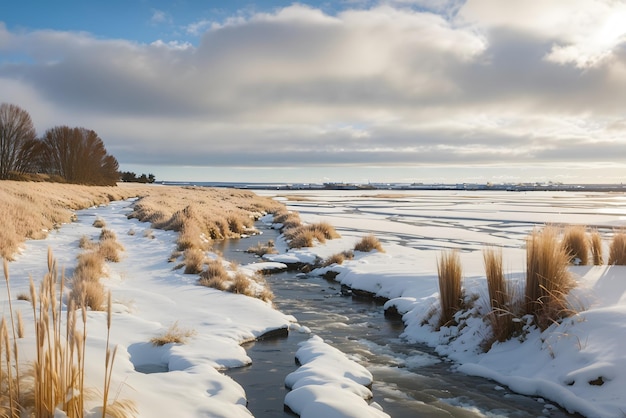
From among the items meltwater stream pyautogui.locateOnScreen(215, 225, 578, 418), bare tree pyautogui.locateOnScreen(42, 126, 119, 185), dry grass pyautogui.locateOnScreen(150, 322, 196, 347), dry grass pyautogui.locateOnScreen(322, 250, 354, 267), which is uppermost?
bare tree pyautogui.locateOnScreen(42, 126, 119, 185)

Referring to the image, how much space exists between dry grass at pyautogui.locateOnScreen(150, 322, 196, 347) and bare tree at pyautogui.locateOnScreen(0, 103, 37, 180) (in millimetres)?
55114

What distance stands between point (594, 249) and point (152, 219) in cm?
1961

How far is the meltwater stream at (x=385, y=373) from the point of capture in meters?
5.56

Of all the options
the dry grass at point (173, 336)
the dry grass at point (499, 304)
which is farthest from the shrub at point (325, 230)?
the dry grass at point (173, 336)

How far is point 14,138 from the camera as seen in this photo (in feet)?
176

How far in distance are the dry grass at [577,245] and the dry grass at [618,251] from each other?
2.09 ft

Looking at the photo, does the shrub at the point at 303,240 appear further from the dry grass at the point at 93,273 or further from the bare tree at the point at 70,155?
the bare tree at the point at 70,155

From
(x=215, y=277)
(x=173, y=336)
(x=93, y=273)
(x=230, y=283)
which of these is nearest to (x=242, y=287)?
(x=230, y=283)

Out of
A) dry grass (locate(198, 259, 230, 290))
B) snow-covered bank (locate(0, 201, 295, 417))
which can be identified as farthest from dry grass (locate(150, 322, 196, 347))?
dry grass (locate(198, 259, 230, 290))

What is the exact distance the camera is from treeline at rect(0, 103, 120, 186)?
53.5 metres

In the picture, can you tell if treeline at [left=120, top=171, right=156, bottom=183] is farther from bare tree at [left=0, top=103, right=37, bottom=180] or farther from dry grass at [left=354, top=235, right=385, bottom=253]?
dry grass at [left=354, top=235, right=385, bottom=253]

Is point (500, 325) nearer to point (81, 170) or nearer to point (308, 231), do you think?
point (308, 231)

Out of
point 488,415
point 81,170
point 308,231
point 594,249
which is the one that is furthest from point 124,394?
point 81,170

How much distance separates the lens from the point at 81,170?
5788 centimetres
